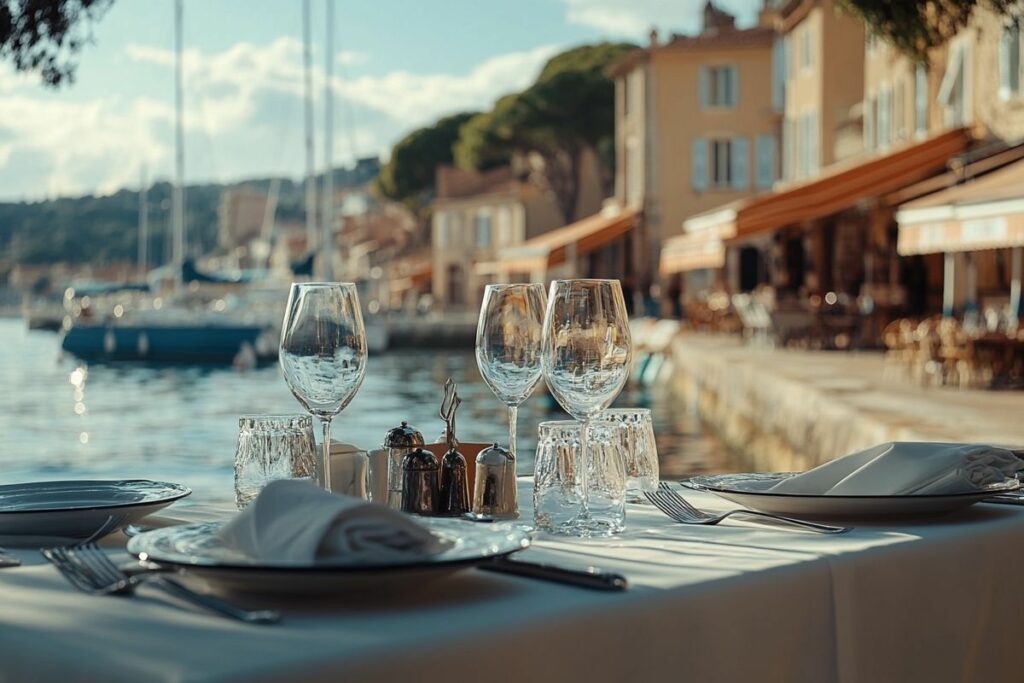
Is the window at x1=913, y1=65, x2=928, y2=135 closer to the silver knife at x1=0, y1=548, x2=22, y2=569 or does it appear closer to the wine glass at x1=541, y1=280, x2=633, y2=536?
the wine glass at x1=541, y1=280, x2=633, y2=536

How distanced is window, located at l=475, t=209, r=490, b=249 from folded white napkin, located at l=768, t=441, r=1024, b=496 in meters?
58.3

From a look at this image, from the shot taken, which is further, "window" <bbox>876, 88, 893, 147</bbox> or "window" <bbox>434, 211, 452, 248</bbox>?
"window" <bbox>434, 211, 452, 248</bbox>

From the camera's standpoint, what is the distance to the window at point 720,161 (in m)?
42.9

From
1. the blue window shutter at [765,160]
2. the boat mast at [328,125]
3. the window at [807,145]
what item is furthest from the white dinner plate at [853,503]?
the blue window shutter at [765,160]

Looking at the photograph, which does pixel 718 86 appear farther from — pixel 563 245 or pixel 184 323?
pixel 184 323

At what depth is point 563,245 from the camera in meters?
34.0

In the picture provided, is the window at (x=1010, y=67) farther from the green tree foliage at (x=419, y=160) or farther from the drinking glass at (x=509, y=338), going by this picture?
the green tree foliage at (x=419, y=160)

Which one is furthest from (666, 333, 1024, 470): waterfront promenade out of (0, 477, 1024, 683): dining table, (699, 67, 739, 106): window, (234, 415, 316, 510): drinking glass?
(699, 67, 739, 106): window

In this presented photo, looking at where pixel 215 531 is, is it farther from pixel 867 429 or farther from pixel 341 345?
pixel 867 429

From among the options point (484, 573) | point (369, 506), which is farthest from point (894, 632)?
point (369, 506)

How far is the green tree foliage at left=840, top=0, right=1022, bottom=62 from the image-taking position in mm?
6465

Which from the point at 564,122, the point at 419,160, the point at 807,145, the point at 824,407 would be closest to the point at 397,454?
the point at 824,407

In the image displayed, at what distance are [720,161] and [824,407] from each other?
32.5 meters

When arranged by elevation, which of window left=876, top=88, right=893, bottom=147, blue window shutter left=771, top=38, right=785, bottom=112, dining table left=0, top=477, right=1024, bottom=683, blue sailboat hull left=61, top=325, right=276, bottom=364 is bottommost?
blue sailboat hull left=61, top=325, right=276, bottom=364
